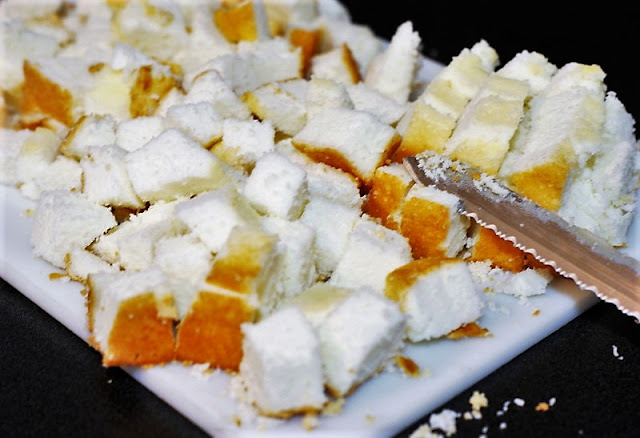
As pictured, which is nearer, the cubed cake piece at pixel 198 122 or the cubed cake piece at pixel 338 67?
the cubed cake piece at pixel 198 122

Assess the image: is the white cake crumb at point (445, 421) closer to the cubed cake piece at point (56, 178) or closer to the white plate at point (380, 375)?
the white plate at point (380, 375)

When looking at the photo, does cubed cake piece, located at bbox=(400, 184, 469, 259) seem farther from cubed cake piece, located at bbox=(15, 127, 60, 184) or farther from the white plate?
cubed cake piece, located at bbox=(15, 127, 60, 184)

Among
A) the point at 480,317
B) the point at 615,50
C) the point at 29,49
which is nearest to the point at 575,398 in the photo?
the point at 480,317

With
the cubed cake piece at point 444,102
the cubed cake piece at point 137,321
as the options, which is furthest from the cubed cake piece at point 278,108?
the cubed cake piece at point 137,321

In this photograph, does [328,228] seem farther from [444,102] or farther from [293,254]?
[444,102]

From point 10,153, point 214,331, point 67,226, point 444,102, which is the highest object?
point 444,102

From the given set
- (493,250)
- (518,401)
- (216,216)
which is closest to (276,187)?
(216,216)

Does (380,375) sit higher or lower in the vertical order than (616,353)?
lower

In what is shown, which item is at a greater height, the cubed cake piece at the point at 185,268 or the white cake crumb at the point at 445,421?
the white cake crumb at the point at 445,421
